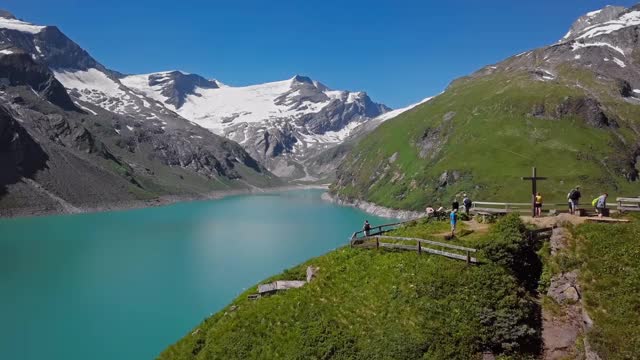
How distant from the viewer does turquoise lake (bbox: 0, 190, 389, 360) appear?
204 feet

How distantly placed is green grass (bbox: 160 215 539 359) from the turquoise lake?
31.7m

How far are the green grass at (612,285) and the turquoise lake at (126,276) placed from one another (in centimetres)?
4486

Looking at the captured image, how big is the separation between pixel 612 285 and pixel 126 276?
8798 centimetres

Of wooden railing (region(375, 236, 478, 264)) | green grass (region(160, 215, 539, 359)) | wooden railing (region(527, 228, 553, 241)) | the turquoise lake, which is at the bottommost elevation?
the turquoise lake

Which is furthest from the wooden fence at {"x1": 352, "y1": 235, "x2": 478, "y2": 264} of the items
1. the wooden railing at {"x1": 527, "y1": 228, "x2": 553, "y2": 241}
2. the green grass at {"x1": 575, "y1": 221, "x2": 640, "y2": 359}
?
the green grass at {"x1": 575, "y1": 221, "x2": 640, "y2": 359}

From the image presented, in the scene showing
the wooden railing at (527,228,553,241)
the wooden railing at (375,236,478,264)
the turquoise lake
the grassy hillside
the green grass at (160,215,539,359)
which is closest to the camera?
the green grass at (160,215,539,359)

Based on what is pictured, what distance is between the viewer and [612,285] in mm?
26719

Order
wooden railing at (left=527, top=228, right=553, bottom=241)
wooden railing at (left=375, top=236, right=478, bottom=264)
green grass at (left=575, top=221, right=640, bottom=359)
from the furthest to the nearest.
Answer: wooden railing at (left=527, top=228, right=553, bottom=241), wooden railing at (left=375, top=236, right=478, bottom=264), green grass at (left=575, top=221, right=640, bottom=359)

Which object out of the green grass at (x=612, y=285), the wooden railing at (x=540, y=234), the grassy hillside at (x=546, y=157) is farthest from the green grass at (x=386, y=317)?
the grassy hillside at (x=546, y=157)

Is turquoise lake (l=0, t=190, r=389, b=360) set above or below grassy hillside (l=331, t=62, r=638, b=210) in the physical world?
below

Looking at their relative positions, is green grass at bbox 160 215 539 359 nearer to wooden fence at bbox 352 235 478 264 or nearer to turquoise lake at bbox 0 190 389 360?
wooden fence at bbox 352 235 478 264

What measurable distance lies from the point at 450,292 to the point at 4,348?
56.4 m

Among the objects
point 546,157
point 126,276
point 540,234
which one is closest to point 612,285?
point 540,234

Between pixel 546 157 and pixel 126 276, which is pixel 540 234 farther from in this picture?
pixel 546 157
